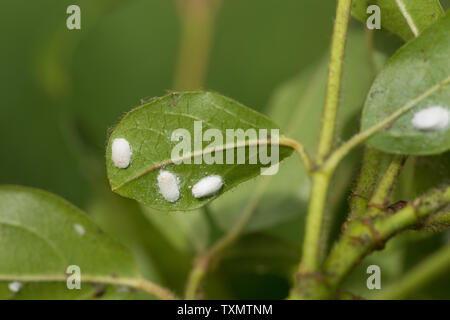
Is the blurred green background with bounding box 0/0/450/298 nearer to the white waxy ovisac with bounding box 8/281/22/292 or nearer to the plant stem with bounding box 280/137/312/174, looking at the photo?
the white waxy ovisac with bounding box 8/281/22/292

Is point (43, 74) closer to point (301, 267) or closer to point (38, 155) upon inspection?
point (38, 155)

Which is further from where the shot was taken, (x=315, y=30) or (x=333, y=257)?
(x=315, y=30)

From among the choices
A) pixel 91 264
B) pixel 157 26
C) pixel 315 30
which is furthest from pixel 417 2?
pixel 157 26

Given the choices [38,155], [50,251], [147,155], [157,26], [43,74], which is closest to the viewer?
[147,155]

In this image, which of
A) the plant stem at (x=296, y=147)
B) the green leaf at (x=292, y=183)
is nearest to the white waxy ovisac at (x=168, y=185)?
the plant stem at (x=296, y=147)

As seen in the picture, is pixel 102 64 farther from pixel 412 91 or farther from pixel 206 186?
pixel 412 91

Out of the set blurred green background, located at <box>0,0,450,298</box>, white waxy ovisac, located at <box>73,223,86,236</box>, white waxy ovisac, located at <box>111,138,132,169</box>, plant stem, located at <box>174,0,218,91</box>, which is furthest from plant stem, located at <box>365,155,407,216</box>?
plant stem, located at <box>174,0,218,91</box>

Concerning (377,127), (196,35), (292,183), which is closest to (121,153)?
(377,127)
